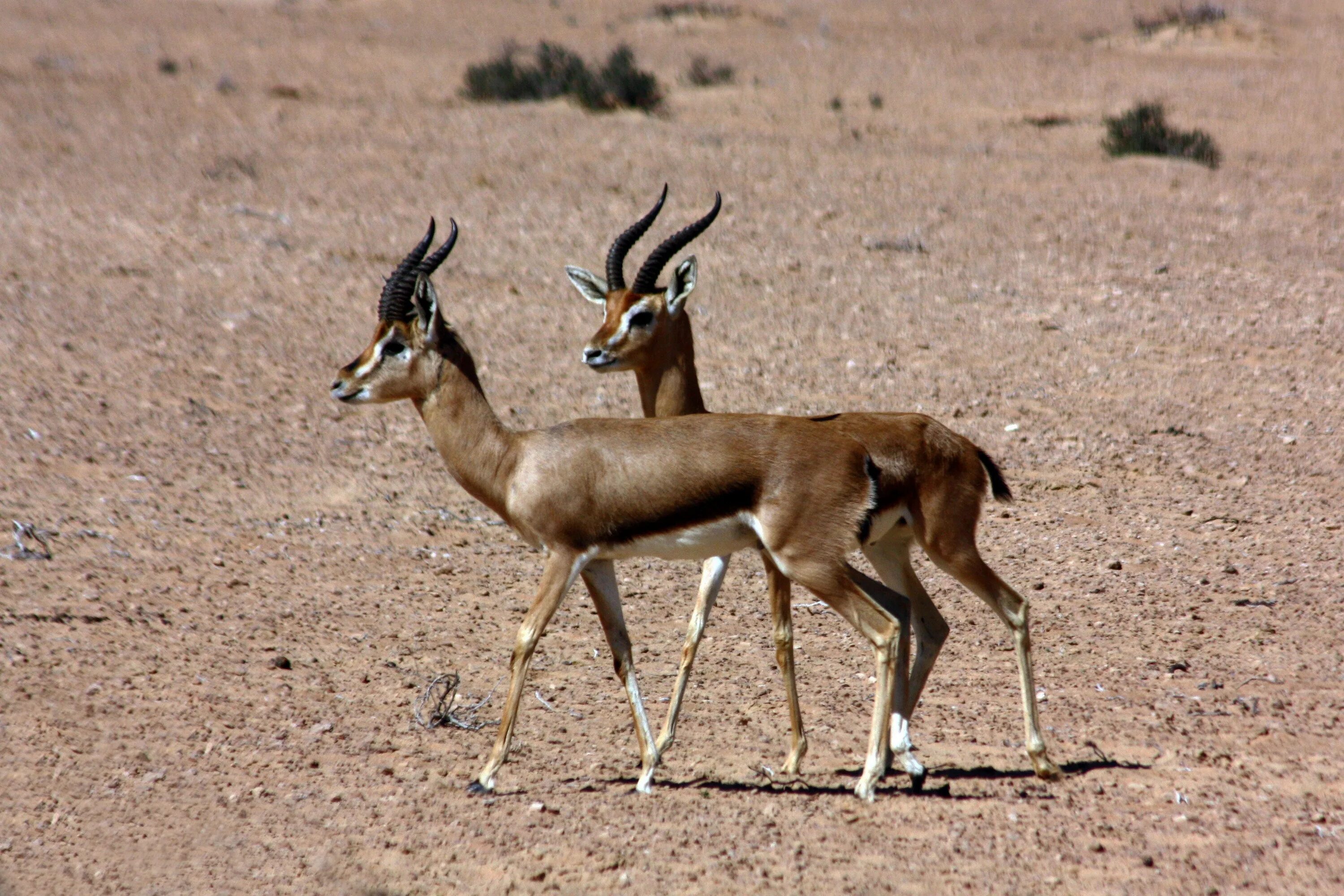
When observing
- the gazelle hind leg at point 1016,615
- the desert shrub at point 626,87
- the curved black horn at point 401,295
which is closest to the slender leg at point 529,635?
the curved black horn at point 401,295

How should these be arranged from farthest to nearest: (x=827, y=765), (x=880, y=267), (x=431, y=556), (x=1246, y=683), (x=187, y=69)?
1. (x=187, y=69)
2. (x=880, y=267)
3. (x=431, y=556)
4. (x=1246, y=683)
5. (x=827, y=765)

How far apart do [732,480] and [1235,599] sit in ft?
14.2

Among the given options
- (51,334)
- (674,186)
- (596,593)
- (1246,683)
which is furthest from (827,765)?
(674,186)

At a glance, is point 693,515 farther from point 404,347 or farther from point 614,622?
point 404,347

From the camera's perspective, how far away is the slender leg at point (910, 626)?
6.92m

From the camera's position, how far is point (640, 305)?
8.44 metres

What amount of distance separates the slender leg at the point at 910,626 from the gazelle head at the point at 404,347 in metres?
2.31

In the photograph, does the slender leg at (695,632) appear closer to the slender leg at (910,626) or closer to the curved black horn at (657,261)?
the slender leg at (910,626)

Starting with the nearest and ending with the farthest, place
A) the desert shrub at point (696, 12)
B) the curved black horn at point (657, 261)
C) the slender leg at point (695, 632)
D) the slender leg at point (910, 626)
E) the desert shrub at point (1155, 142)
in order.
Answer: the slender leg at point (910, 626)
the slender leg at point (695, 632)
the curved black horn at point (657, 261)
the desert shrub at point (1155, 142)
the desert shrub at point (696, 12)

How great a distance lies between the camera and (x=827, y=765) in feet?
23.5

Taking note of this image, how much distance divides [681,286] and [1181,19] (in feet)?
99.0

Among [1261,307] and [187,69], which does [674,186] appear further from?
[187,69]

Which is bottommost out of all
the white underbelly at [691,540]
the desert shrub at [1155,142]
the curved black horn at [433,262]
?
the desert shrub at [1155,142]

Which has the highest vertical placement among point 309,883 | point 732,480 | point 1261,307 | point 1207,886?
point 732,480
